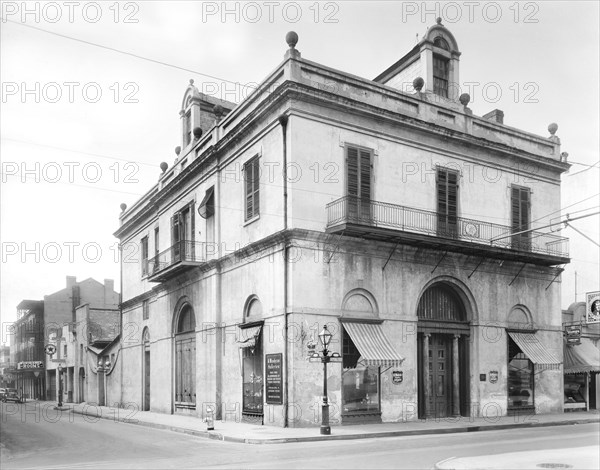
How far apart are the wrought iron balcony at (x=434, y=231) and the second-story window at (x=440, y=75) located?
526 centimetres

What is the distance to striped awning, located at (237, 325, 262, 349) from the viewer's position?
74.3 ft

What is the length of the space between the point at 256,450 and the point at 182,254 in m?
14.4

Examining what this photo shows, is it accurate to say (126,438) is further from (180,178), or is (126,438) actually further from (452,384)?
(180,178)

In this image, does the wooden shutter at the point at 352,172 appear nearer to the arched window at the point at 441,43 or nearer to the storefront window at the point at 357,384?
the storefront window at the point at 357,384

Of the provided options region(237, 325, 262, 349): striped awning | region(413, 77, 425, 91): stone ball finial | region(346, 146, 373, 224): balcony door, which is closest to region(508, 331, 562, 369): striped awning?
region(346, 146, 373, 224): balcony door

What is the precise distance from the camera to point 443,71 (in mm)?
27000

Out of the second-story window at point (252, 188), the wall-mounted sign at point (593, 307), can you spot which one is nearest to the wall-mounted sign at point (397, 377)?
the wall-mounted sign at point (593, 307)

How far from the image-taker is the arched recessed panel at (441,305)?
24.4 metres

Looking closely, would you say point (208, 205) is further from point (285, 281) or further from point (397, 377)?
point (397, 377)

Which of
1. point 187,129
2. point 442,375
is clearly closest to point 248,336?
point 442,375

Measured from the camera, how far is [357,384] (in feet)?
72.1

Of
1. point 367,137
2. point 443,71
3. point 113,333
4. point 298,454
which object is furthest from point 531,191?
point 113,333

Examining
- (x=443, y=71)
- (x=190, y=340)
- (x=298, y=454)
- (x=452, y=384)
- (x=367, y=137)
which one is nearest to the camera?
(x=298, y=454)

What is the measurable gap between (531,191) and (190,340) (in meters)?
15.3
